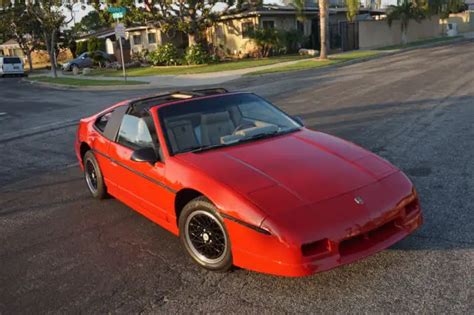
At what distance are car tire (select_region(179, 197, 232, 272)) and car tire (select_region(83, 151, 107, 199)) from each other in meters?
2.03

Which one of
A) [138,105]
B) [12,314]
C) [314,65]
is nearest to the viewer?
[12,314]

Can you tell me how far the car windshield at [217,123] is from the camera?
466 cm

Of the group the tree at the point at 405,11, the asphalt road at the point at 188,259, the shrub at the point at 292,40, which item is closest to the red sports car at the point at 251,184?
the asphalt road at the point at 188,259

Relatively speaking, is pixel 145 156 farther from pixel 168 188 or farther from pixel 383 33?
pixel 383 33

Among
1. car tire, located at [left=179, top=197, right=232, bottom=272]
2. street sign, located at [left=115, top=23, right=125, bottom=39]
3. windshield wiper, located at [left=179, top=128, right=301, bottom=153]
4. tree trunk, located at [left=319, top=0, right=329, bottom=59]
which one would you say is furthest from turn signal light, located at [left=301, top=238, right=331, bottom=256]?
tree trunk, located at [left=319, top=0, right=329, bottom=59]

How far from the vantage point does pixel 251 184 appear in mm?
3828

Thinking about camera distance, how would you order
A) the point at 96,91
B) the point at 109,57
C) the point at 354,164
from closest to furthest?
the point at 354,164
the point at 96,91
the point at 109,57

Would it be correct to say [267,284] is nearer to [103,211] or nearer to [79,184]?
[103,211]

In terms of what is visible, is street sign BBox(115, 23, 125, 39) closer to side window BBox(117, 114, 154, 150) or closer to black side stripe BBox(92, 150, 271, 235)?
black side stripe BBox(92, 150, 271, 235)

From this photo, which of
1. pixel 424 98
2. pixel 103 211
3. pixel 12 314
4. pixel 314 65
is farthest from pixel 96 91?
pixel 12 314

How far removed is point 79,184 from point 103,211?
139 centimetres

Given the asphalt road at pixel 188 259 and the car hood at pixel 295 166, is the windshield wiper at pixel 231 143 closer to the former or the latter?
the car hood at pixel 295 166

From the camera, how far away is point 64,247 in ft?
15.5

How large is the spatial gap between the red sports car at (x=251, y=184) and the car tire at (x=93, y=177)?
0.29m
